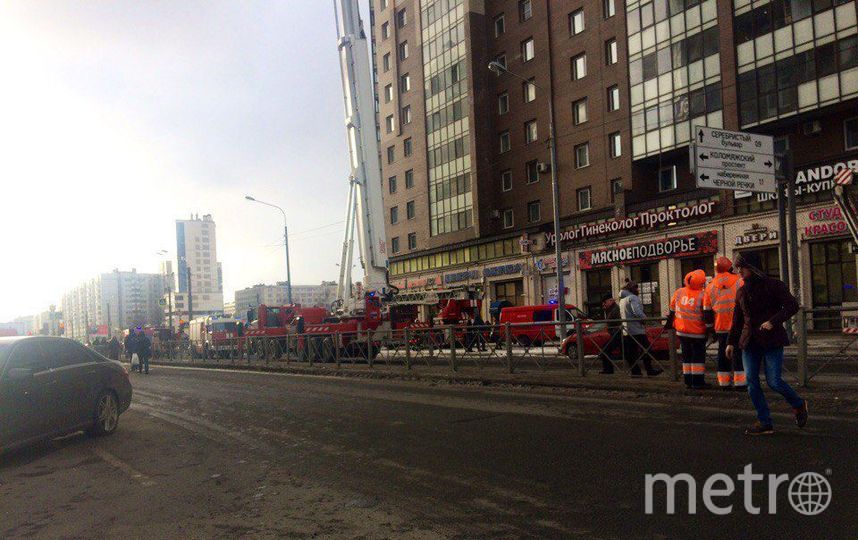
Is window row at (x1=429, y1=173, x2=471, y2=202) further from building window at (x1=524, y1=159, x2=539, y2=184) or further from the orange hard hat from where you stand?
the orange hard hat

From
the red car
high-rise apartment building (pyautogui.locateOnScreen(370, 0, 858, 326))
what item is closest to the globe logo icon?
the red car

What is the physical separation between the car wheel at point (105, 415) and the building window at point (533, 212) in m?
33.9

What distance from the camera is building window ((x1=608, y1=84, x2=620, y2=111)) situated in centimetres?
3528

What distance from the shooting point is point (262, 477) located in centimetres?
597

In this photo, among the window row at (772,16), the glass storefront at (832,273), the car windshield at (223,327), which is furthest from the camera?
the car windshield at (223,327)

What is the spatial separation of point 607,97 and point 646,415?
30467 millimetres

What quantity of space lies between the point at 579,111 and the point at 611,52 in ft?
11.8

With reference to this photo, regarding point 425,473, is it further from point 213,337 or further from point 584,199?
point 213,337

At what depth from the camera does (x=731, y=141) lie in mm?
16984

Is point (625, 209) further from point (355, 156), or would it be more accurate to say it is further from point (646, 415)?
point (646, 415)

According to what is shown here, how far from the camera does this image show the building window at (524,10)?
4169 cm

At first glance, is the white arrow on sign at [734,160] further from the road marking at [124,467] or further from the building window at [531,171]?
the building window at [531,171]

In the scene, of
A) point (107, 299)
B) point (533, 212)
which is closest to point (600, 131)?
point (533, 212)

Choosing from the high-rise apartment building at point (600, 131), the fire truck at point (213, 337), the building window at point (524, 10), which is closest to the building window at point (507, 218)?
the high-rise apartment building at point (600, 131)
